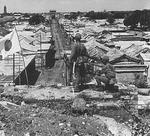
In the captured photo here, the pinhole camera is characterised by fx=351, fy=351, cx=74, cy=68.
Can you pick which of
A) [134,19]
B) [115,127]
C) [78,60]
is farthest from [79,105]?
[134,19]

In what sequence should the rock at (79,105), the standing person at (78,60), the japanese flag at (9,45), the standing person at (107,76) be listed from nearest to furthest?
the rock at (79,105), the standing person at (107,76), the standing person at (78,60), the japanese flag at (9,45)

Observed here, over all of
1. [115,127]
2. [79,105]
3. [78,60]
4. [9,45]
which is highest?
[9,45]

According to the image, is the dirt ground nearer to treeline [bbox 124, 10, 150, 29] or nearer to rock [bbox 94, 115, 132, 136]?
rock [bbox 94, 115, 132, 136]

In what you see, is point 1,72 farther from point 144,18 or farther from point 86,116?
point 144,18

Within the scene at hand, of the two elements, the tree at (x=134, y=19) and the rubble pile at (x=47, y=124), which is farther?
the tree at (x=134, y=19)

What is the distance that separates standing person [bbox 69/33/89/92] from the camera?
11.1 metres

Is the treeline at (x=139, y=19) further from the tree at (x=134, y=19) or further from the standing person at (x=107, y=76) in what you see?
the standing person at (x=107, y=76)

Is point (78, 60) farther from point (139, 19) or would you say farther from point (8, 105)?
point (139, 19)

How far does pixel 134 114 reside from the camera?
9.66m

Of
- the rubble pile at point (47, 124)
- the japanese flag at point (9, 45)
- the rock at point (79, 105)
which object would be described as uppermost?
the japanese flag at point (9, 45)

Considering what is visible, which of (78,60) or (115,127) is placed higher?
(78,60)

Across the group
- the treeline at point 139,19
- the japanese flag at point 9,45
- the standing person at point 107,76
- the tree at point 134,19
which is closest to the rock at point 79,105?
the standing person at point 107,76

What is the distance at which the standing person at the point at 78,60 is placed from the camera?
1115 centimetres

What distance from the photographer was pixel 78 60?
439 inches
